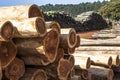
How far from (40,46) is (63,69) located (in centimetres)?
92

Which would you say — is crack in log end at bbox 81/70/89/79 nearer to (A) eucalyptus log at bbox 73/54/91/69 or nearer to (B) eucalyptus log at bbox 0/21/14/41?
(A) eucalyptus log at bbox 73/54/91/69

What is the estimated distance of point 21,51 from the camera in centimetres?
472

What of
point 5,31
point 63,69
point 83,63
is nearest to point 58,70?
point 63,69

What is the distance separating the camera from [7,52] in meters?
4.42

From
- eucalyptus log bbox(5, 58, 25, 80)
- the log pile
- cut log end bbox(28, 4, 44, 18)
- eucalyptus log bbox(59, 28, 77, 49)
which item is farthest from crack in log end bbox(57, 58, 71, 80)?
cut log end bbox(28, 4, 44, 18)

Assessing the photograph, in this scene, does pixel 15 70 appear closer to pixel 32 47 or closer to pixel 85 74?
pixel 32 47

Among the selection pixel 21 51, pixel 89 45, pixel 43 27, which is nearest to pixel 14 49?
pixel 21 51

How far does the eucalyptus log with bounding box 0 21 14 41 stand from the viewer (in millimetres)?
4074

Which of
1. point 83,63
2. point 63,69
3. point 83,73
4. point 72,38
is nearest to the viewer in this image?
point 63,69

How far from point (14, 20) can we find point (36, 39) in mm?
463

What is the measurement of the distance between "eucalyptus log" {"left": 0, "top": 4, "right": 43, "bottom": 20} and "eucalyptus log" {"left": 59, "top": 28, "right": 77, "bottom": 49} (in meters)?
0.56

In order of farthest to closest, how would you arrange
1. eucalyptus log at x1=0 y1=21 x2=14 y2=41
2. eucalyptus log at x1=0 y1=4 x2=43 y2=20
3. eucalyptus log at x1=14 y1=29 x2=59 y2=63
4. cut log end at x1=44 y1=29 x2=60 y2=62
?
eucalyptus log at x1=0 y1=4 x2=43 y2=20 → cut log end at x1=44 y1=29 x2=60 y2=62 → eucalyptus log at x1=14 y1=29 x2=59 y2=63 → eucalyptus log at x1=0 y1=21 x2=14 y2=41

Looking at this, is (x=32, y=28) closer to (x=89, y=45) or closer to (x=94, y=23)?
(x=89, y=45)

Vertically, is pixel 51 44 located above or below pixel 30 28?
below
